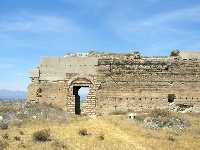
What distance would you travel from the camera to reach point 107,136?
21641 millimetres

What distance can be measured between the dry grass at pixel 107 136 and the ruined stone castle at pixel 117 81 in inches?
166

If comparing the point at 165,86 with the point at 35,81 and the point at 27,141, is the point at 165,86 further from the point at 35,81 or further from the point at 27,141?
the point at 27,141

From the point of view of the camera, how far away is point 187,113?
3006 centimetres

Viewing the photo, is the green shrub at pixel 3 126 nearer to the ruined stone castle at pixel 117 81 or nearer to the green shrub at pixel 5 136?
the green shrub at pixel 5 136

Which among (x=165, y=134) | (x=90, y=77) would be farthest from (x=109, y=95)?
(x=165, y=134)

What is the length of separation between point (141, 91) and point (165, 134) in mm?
9273

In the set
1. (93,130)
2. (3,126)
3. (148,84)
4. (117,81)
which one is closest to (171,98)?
(148,84)

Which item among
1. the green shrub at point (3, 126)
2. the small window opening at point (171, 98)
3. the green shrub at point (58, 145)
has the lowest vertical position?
the green shrub at point (58, 145)

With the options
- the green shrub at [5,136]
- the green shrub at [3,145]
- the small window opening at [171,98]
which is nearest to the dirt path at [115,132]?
the green shrub at [5,136]

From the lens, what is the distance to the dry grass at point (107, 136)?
1881 centimetres

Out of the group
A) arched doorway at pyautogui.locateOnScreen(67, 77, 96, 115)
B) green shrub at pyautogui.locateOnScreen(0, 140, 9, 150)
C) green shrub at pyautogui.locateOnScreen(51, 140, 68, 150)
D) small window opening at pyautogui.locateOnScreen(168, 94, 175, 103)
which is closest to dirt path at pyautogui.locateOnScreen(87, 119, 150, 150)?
green shrub at pyautogui.locateOnScreen(51, 140, 68, 150)

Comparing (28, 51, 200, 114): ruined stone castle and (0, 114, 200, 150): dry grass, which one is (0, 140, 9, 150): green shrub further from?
(28, 51, 200, 114): ruined stone castle

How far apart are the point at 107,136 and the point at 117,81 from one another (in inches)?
409

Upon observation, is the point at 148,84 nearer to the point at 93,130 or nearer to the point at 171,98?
the point at 171,98
